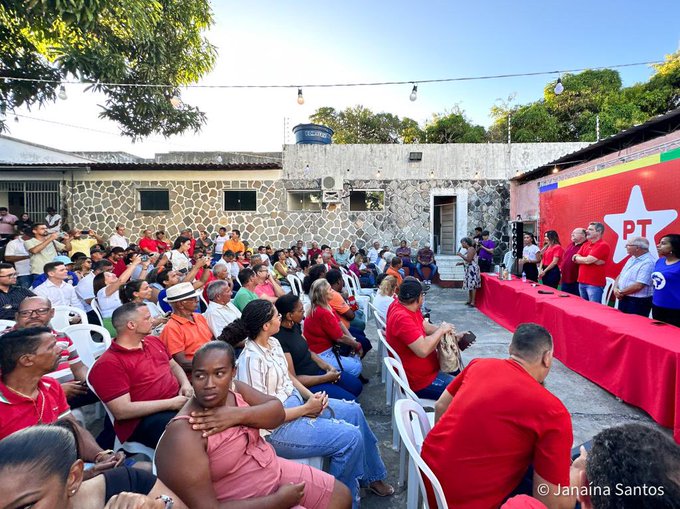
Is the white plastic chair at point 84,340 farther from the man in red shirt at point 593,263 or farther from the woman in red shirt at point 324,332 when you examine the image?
the man in red shirt at point 593,263

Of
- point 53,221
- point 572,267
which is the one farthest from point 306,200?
point 572,267

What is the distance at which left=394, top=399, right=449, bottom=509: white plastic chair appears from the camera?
5.18ft

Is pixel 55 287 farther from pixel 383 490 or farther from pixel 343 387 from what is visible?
pixel 383 490

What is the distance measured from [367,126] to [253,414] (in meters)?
27.0

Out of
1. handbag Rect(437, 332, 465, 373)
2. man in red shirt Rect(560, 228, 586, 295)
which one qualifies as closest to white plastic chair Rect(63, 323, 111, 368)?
handbag Rect(437, 332, 465, 373)

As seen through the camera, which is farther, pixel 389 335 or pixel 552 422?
pixel 389 335

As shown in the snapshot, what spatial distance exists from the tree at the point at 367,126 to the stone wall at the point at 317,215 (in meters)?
14.0

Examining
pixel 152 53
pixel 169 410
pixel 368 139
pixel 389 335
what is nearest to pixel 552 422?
pixel 389 335

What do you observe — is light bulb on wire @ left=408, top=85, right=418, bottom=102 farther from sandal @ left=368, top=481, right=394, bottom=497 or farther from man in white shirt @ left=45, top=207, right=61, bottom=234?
man in white shirt @ left=45, top=207, right=61, bottom=234

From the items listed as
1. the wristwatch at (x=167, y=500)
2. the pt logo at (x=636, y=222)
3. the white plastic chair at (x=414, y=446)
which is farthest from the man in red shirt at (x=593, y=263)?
the wristwatch at (x=167, y=500)

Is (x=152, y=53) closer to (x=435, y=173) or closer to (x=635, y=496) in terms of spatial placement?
(x=435, y=173)

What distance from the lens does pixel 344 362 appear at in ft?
12.3

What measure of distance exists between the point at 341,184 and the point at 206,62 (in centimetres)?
546

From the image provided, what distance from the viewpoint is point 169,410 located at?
2.39 meters
